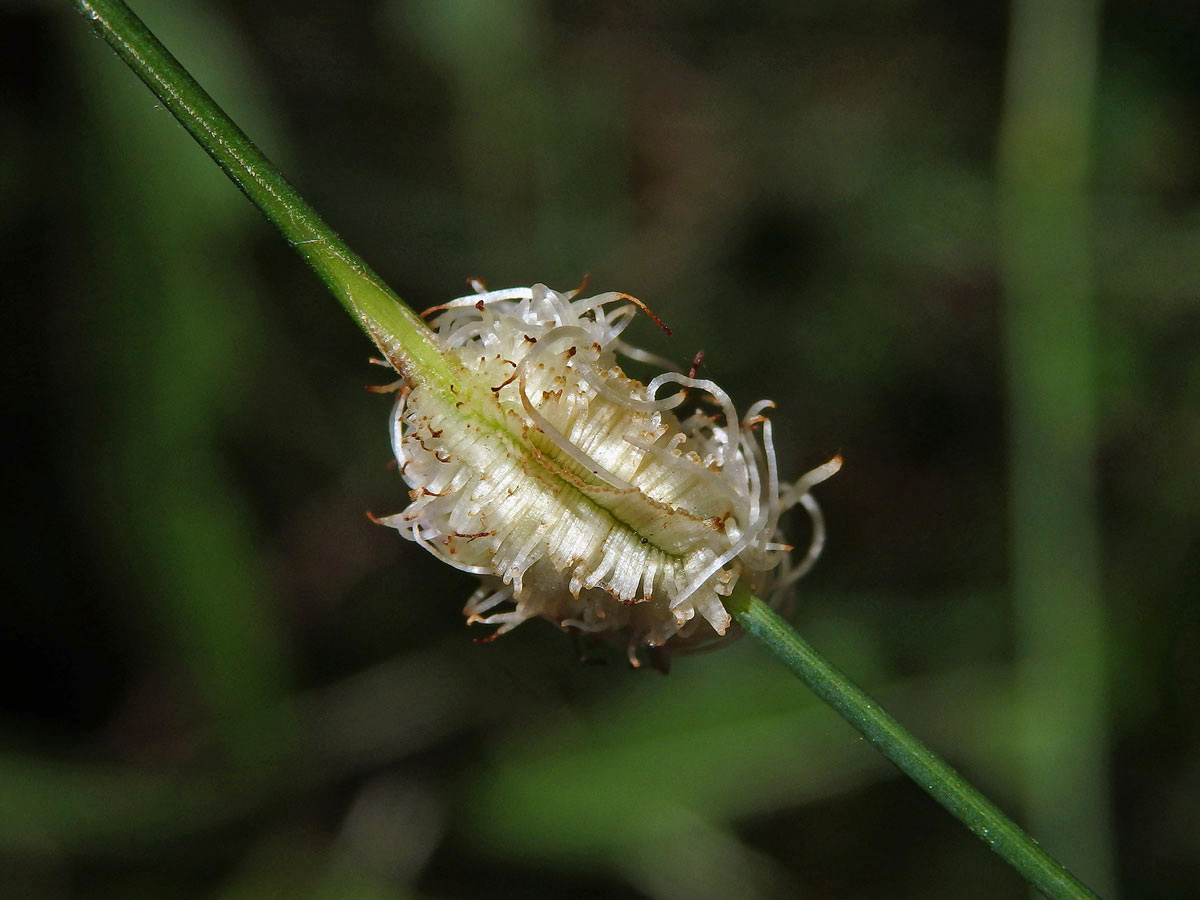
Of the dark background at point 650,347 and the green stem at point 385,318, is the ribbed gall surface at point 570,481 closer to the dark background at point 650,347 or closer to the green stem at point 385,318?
the green stem at point 385,318

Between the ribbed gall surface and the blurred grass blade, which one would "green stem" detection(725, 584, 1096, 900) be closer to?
the ribbed gall surface

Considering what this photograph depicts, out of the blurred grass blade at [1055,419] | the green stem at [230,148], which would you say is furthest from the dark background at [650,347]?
the green stem at [230,148]

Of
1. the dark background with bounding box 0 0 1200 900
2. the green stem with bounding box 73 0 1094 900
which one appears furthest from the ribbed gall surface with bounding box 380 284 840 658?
the dark background with bounding box 0 0 1200 900

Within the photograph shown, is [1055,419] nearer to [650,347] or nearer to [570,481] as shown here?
[650,347]

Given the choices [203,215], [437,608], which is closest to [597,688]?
[437,608]

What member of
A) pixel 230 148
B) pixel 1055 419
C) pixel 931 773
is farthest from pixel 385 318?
pixel 1055 419

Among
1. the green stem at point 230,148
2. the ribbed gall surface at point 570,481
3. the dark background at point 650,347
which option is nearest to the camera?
the green stem at point 230,148
